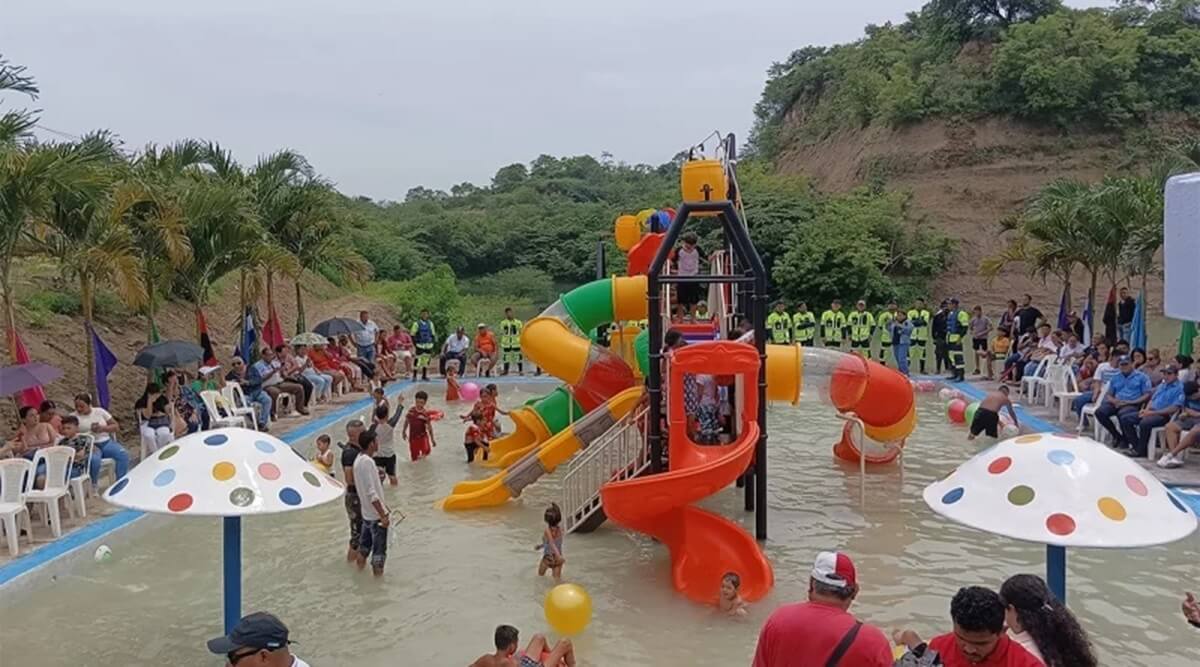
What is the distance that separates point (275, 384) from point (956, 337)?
1343cm

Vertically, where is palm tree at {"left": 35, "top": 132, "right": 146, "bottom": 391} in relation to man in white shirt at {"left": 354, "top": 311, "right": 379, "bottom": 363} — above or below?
above

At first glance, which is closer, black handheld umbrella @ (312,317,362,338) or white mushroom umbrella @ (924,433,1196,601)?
white mushroom umbrella @ (924,433,1196,601)

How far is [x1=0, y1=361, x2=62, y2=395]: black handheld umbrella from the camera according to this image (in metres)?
10.6

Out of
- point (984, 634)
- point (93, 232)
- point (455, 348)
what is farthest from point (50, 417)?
point (455, 348)

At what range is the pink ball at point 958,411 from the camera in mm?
16625

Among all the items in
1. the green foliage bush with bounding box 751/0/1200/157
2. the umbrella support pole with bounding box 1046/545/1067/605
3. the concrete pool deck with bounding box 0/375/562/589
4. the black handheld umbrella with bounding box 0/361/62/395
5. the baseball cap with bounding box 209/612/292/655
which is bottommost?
the concrete pool deck with bounding box 0/375/562/589

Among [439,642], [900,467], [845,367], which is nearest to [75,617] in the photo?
[439,642]

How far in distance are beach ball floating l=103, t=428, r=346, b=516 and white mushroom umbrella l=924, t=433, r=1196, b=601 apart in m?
3.84

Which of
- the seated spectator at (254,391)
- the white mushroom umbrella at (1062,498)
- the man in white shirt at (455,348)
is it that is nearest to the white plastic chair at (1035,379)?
the man in white shirt at (455,348)

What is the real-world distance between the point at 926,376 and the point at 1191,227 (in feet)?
56.1

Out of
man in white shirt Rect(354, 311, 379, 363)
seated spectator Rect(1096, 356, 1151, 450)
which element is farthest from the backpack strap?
man in white shirt Rect(354, 311, 379, 363)

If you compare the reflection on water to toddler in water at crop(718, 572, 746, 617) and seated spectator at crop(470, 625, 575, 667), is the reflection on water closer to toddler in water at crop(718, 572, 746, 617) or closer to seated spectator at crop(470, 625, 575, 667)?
toddler in water at crop(718, 572, 746, 617)

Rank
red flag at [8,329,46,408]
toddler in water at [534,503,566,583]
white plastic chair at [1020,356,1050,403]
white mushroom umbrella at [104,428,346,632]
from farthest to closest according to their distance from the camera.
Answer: white plastic chair at [1020,356,1050,403] < red flag at [8,329,46,408] < toddler in water at [534,503,566,583] < white mushroom umbrella at [104,428,346,632]

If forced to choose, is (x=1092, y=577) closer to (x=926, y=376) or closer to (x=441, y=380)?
(x=926, y=376)
